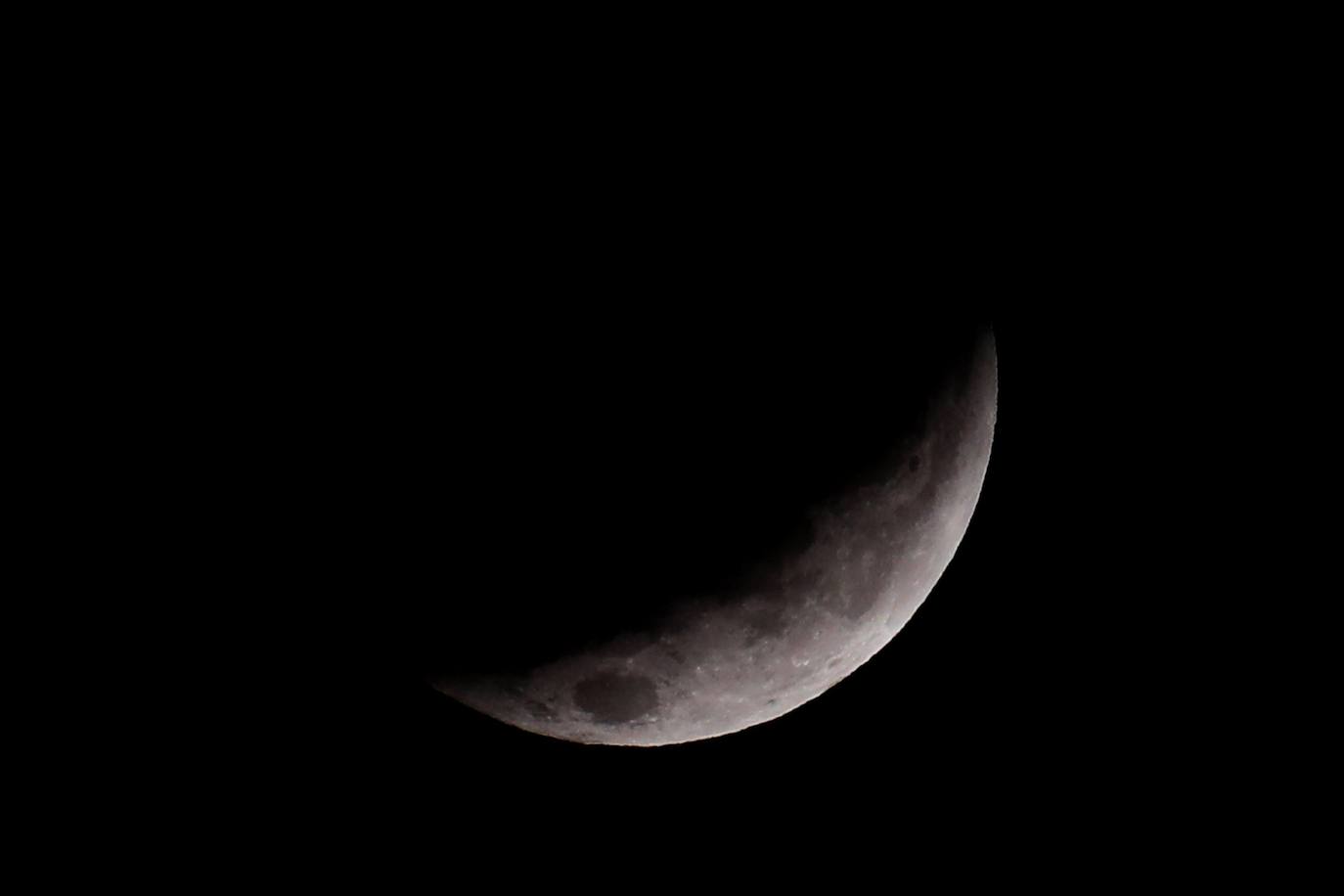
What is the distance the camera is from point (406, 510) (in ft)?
5.84

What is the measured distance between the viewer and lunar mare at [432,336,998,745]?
1998mm

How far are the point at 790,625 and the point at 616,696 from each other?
1.47 ft

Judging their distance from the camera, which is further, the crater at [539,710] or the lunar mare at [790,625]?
the crater at [539,710]

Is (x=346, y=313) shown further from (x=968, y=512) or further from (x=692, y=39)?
(x=968, y=512)

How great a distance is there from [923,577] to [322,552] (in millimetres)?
1468

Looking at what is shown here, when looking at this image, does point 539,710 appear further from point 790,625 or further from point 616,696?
point 790,625

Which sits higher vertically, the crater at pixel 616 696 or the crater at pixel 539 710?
the crater at pixel 539 710

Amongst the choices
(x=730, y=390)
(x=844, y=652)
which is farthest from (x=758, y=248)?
(x=844, y=652)

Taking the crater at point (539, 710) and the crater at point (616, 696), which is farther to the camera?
the crater at point (539, 710)

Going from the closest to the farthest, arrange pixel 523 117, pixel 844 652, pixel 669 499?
pixel 523 117
pixel 669 499
pixel 844 652

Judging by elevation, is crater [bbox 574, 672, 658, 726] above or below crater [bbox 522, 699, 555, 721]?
below

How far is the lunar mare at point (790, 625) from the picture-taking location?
6.56 feet

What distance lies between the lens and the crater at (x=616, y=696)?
2076 millimetres

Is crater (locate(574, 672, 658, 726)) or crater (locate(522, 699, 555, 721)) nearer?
crater (locate(574, 672, 658, 726))
